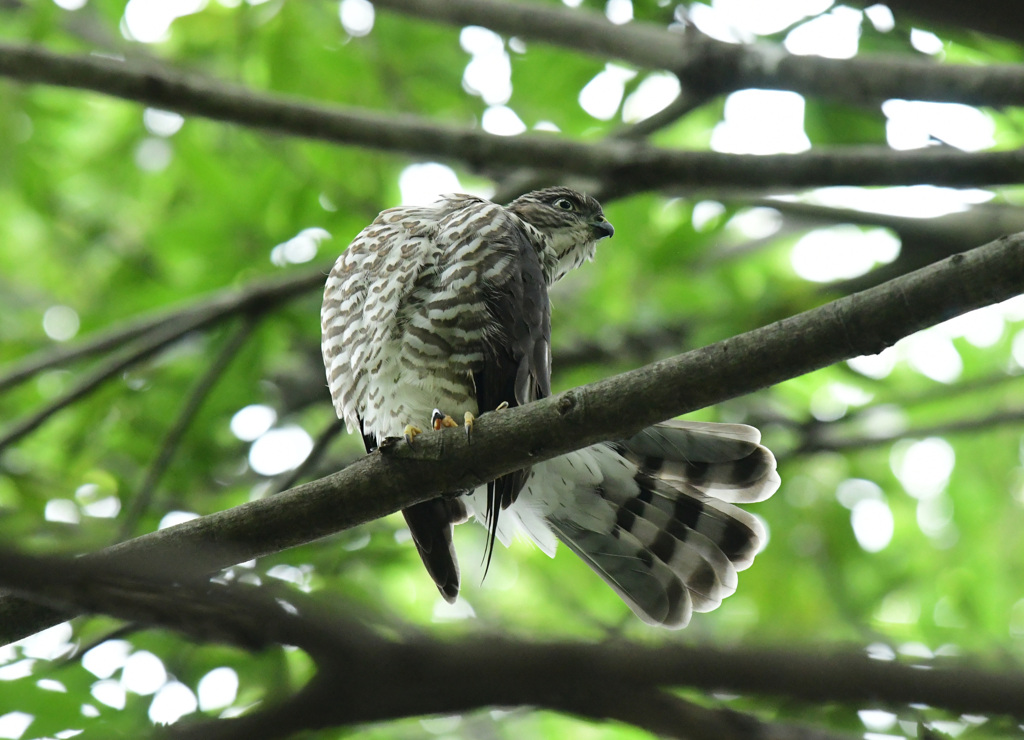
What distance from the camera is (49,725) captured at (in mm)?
2744

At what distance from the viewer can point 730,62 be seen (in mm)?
4297

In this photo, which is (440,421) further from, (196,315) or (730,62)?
(196,315)

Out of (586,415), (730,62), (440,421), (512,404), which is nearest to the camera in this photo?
(586,415)

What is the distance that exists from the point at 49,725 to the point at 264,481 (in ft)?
12.2

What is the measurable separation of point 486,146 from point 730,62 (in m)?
1.12

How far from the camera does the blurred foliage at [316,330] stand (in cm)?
550

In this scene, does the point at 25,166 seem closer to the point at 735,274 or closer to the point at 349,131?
the point at 349,131

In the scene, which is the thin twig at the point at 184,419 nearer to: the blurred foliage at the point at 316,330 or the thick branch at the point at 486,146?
the blurred foliage at the point at 316,330

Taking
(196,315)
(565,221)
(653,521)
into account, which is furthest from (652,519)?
(196,315)

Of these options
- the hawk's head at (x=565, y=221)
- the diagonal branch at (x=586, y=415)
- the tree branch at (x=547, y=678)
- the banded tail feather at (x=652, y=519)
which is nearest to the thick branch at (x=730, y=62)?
the hawk's head at (x=565, y=221)

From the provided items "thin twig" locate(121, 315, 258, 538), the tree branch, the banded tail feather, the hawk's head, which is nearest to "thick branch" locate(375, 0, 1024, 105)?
the hawk's head

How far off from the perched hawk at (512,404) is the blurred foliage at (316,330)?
0.48 m

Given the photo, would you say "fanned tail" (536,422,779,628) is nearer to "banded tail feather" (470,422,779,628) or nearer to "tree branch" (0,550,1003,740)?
"banded tail feather" (470,422,779,628)

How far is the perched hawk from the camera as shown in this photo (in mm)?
4027
